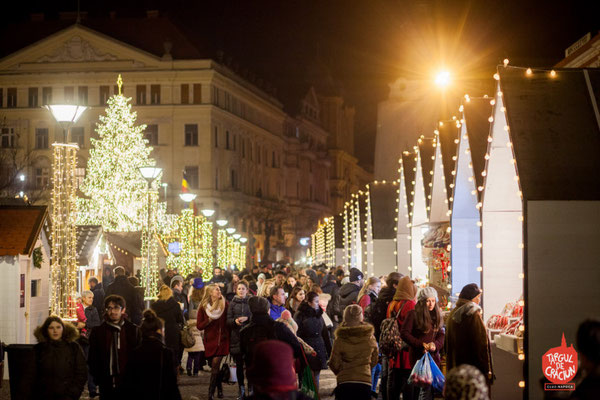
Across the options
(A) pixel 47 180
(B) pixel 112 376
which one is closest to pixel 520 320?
(B) pixel 112 376

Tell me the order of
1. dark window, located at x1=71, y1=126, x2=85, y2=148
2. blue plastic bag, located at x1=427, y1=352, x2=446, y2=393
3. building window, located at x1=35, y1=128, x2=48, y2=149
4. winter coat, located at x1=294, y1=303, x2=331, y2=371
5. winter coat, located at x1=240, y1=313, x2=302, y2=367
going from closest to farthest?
1. winter coat, located at x1=240, y1=313, x2=302, y2=367
2. blue plastic bag, located at x1=427, y1=352, x2=446, y2=393
3. winter coat, located at x1=294, y1=303, x2=331, y2=371
4. building window, located at x1=35, y1=128, x2=48, y2=149
5. dark window, located at x1=71, y1=126, x2=85, y2=148

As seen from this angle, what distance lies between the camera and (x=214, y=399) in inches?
585

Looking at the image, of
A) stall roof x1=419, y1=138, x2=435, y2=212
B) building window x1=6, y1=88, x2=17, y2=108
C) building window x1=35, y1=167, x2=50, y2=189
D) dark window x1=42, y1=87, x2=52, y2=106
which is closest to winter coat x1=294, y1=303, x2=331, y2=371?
stall roof x1=419, y1=138, x2=435, y2=212

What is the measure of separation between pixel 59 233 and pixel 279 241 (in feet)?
298

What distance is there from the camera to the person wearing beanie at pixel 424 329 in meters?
11.6

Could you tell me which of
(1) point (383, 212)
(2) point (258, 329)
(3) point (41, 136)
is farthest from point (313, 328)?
(3) point (41, 136)

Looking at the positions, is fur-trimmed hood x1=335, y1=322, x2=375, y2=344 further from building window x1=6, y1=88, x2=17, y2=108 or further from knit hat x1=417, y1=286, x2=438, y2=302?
building window x1=6, y1=88, x2=17, y2=108

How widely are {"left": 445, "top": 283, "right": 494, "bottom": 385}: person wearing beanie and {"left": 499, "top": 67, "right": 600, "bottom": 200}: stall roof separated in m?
2.21

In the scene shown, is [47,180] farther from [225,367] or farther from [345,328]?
[345,328]

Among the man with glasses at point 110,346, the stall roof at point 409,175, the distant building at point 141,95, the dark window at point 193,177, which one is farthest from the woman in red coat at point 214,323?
the dark window at point 193,177

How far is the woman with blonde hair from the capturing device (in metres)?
15.8

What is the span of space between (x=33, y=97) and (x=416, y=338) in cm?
7375

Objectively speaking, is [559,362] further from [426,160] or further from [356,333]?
[426,160]

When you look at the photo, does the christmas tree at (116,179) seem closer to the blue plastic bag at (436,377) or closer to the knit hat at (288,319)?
the knit hat at (288,319)
